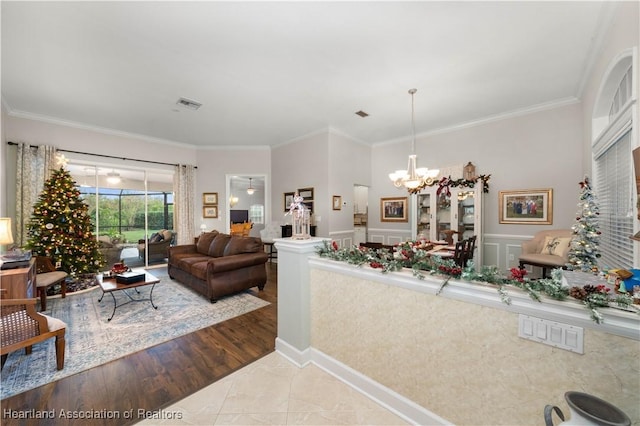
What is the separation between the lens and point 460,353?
4.73ft

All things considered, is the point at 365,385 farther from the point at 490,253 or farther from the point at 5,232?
the point at 5,232

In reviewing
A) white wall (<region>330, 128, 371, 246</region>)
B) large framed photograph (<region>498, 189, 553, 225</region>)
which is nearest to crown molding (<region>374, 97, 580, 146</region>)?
white wall (<region>330, 128, 371, 246</region>)

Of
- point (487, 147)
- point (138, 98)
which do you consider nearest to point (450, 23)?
point (487, 147)

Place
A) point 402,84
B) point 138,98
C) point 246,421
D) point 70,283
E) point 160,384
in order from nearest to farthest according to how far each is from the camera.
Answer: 1. point 246,421
2. point 160,384
3. point 402,84
4. point 138,98
5. point 70,283

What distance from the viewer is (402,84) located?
3646 mm

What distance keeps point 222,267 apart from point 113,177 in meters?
4.27

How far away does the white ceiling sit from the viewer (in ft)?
7.58

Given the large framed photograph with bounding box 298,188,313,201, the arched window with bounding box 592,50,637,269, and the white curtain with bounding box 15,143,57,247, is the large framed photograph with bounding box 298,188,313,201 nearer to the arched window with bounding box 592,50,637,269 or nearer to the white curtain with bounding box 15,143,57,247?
the arched window with bounding box 592,50,637,269

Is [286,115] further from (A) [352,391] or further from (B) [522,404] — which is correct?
(B) [522,404]

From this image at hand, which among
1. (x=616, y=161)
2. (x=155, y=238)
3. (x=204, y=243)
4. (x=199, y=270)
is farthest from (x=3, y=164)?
(x=616, y=161)

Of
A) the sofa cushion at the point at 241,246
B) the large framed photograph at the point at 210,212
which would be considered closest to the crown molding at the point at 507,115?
the sofa cushion at the point at 241,246

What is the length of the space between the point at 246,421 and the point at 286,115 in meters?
4.63

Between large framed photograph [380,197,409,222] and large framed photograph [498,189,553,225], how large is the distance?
6.48ft

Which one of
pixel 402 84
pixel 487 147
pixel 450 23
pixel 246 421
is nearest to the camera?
pixel 246 421
